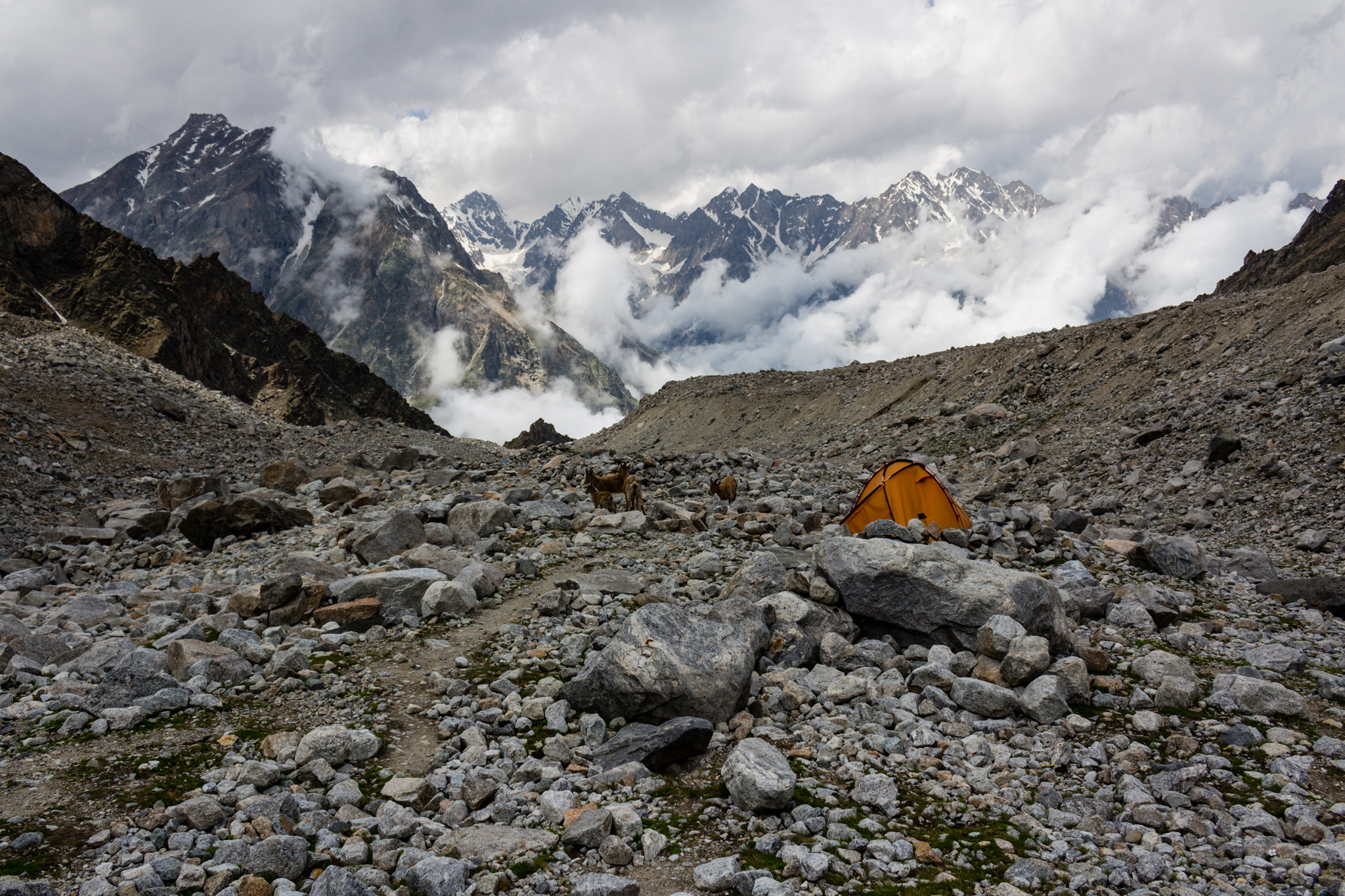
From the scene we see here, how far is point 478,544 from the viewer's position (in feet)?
40.5

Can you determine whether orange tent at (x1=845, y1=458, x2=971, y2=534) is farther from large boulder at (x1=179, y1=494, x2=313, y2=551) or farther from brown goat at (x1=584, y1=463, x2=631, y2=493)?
large boulder at (x1=179, y1=494, x2=313, y2=551)

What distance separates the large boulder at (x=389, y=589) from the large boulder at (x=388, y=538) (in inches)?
86.4

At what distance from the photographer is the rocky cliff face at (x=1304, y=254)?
55.7m

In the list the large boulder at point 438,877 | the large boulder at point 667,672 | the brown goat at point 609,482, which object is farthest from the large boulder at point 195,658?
the brown goat at point 609,482

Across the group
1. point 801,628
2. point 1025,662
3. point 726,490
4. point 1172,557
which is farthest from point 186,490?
point 1172,557

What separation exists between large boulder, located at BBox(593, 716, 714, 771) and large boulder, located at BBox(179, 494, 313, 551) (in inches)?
499

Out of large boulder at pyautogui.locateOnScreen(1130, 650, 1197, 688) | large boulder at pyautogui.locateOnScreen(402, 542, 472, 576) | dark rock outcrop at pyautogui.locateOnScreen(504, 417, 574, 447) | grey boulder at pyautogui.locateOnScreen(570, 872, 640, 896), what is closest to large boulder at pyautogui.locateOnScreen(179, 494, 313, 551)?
large boulder at pyautogui.locateOnScreen(402, 542, 472, 576)

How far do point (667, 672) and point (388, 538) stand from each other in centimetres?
763

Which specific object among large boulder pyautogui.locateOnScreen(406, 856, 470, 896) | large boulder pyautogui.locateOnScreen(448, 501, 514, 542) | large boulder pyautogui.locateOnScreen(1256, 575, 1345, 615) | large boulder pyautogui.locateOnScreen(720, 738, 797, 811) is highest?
large boulder pyautogui.locateOnScreen(448, 501, 514, 542)

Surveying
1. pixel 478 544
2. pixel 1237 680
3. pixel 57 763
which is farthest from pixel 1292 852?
pixel 478 544

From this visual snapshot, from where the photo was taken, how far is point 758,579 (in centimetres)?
924

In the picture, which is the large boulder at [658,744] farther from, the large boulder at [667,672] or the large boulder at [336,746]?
the large boulder at [336,746]

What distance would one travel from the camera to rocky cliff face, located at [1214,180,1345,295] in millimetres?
55656

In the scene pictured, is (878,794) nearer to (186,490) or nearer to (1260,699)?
(1260,699)
